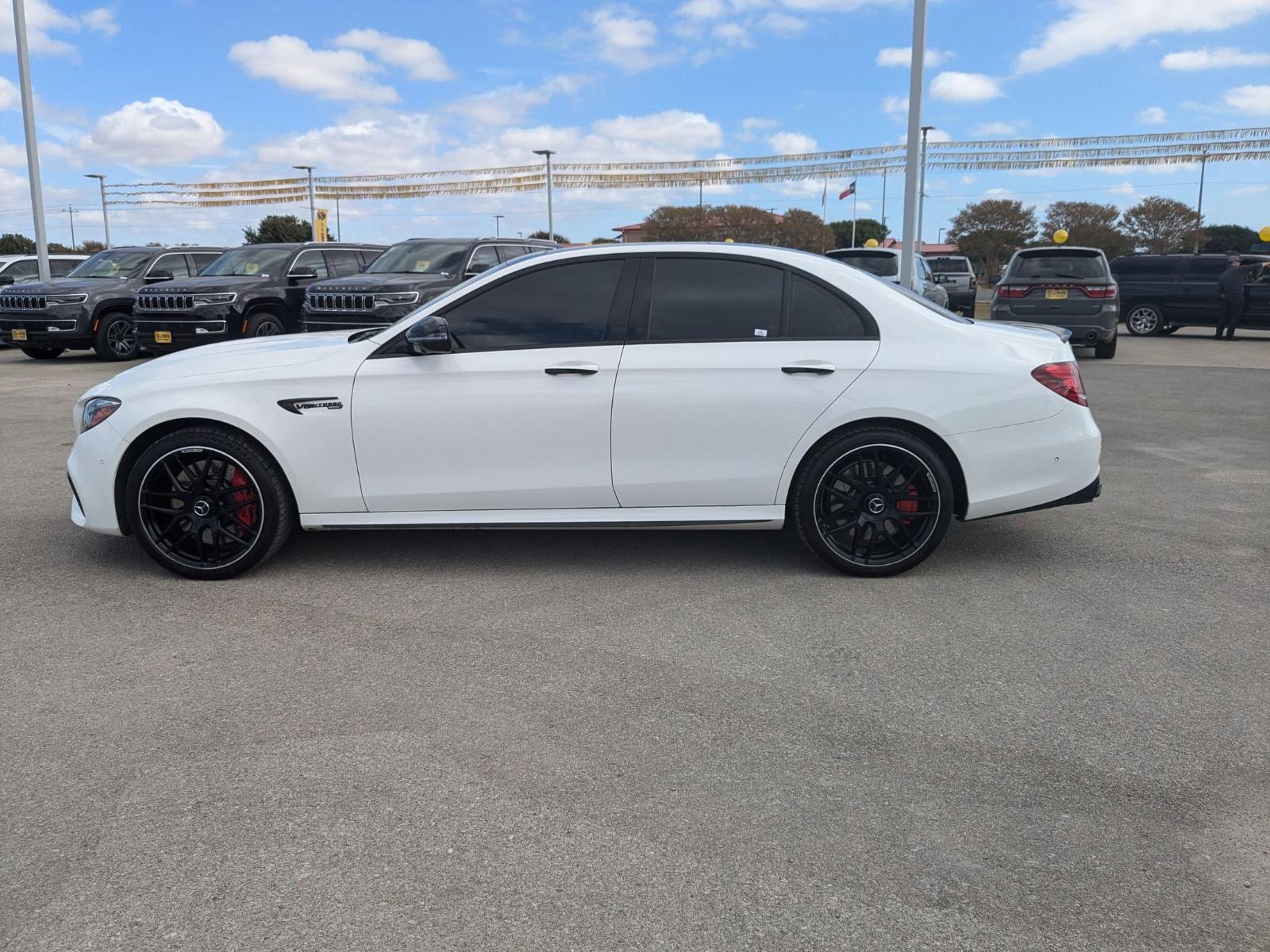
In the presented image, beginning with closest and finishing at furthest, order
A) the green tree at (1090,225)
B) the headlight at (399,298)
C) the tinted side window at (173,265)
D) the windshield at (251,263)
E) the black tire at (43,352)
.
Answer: the headlight at (399,298) → the windshield at (251,263) → the tinted side window at (173,265) → the black tire at (43,352) → the green tree at (1090,225)

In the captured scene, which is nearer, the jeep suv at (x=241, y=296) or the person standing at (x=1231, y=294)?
the jeep suv at (x=241, y=296)

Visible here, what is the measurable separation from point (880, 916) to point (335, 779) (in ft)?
5.33

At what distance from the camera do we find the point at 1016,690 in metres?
3.80

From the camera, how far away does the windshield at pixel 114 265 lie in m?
17.2

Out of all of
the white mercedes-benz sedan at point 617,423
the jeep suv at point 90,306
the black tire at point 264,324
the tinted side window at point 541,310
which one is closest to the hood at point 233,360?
the white mercedes-benz sedan at point 617,423

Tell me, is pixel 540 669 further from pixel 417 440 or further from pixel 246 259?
pixel 246 259

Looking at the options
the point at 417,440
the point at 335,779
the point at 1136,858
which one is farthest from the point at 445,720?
the point at 1136,858

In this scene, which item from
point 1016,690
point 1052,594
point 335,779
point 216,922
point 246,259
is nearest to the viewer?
point 216,922

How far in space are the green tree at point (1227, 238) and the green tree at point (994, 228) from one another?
12559 millimetres

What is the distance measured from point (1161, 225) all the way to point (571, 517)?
73152 mm

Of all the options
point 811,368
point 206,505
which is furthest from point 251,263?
point 811,368

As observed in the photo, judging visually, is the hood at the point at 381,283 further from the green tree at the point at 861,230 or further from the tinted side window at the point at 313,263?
the green tree at the point at 861,230

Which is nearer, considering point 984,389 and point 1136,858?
point 1136,858

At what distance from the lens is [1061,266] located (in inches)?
609
